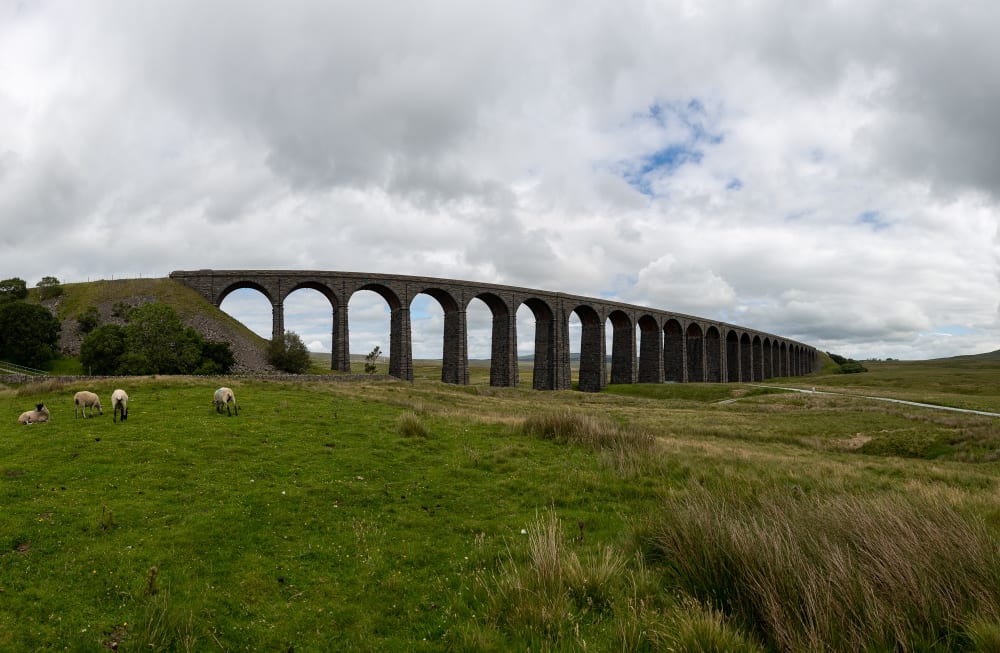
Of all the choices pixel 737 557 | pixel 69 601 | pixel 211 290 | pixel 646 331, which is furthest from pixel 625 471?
pixel 646 331

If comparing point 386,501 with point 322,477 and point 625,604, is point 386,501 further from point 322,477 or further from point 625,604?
point 625,604

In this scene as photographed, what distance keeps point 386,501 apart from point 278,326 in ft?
158

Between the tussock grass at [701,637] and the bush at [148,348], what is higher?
the bush at [148,348]

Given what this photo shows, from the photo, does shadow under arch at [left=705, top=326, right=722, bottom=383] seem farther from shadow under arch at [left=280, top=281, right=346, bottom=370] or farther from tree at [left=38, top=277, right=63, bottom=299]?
tree at [left=38, top=277, right=63, bottom=299]

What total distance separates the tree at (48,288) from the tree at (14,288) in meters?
1.31

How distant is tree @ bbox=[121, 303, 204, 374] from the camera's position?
37.0m

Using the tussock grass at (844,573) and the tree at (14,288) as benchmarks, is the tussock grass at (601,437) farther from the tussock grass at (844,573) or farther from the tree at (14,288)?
the tree at (14,288)

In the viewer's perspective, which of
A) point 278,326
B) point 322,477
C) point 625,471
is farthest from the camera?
point 278,326

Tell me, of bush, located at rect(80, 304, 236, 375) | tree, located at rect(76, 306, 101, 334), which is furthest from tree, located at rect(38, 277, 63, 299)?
bush, located at rect(80, 304, 236, 375)

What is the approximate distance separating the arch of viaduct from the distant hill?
226cm

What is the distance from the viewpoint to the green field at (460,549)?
15.0ft

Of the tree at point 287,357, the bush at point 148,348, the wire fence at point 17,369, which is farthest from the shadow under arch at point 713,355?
the wire fence at point 17,369

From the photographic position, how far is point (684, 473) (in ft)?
38.6

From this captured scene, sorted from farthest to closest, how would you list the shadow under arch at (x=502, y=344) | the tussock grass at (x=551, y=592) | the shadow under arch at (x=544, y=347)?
the shadow under arch at (x=544, y=347) < the shadow under arch at (x=502, y=344) < the tussock grass at (x=551, y=592)
